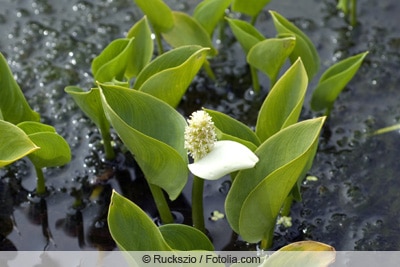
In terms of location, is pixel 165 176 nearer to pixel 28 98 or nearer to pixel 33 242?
pixel 33 242

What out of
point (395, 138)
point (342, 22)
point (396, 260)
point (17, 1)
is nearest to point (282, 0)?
point (342, 22)

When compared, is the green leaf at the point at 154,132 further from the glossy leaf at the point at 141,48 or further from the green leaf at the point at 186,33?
the green leaf at the point at 186,33

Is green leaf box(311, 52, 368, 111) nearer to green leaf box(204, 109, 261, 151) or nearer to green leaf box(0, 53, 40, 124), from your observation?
green leaf box(204, 109, 261, 151)

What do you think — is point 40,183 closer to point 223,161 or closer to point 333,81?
point 223,161

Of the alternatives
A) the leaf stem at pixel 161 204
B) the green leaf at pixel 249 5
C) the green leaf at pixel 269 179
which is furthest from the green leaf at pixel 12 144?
the green leaf at pixel 249 5

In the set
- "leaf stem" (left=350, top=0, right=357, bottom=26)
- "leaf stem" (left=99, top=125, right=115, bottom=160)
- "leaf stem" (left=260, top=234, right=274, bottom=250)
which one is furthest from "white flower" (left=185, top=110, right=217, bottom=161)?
"leaf stem" (left=350, top=0, right=357, bottom=26)
